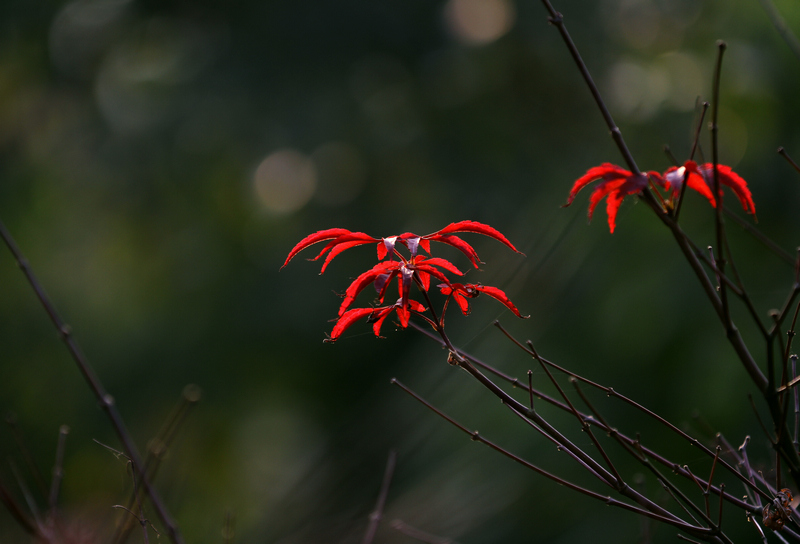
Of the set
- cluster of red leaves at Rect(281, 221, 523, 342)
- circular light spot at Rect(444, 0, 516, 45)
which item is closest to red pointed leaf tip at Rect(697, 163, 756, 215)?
cluster of red leaves at Rect(281, 221, 523, 342)

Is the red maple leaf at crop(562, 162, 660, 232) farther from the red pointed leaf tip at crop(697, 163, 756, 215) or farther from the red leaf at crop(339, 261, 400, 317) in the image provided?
the red leaf at crop(339, 261, 400, 317)

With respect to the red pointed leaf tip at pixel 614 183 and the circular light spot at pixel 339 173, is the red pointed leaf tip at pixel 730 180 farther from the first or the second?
the circular light spot at pixel 339 173

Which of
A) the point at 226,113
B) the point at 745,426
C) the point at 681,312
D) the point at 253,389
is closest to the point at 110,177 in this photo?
the point at 226,113

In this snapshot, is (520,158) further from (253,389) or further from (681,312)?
(253,389)

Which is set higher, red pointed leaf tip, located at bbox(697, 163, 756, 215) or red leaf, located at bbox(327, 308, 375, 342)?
red leaf, located at bbox(327, 308, 375, 342)

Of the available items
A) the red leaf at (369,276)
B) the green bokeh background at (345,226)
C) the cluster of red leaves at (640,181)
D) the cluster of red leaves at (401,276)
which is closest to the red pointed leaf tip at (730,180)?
the cluster of red leaves at (640,181)

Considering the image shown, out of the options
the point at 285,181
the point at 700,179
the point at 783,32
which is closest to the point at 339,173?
the point at 285,181

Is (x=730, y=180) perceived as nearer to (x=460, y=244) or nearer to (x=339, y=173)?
(x=460, y=244)
